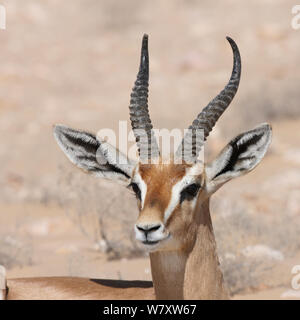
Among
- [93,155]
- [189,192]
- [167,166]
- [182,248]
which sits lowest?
[182,248]

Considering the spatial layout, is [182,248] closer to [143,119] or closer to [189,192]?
[189,192]

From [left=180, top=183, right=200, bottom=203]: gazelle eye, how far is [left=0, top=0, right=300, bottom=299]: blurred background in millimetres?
3318

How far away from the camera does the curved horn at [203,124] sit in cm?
644

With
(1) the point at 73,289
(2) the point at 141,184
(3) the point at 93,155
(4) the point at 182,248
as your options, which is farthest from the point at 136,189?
(1) the point at 73,289

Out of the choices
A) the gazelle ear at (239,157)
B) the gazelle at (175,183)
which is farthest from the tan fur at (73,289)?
the gazelle ear at (239,157)

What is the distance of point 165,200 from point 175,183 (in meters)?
0.20

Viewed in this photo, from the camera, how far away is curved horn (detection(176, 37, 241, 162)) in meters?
6.44

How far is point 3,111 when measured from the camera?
22953mm

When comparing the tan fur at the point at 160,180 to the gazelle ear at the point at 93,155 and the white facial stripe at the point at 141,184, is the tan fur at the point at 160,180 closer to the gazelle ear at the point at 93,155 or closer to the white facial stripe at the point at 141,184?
the white facial stripe at the point at 141,184

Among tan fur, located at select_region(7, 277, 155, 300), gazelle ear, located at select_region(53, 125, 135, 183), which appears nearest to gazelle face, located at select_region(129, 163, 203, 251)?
gazelle ear, located at select_region(53, 125, 135, 183)

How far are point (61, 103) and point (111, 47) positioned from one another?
298 inches

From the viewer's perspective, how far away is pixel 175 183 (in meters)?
6.16

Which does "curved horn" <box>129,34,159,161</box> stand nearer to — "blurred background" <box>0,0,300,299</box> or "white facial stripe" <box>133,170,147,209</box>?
"white facial stripe" <box>133,170,147,209</box>
